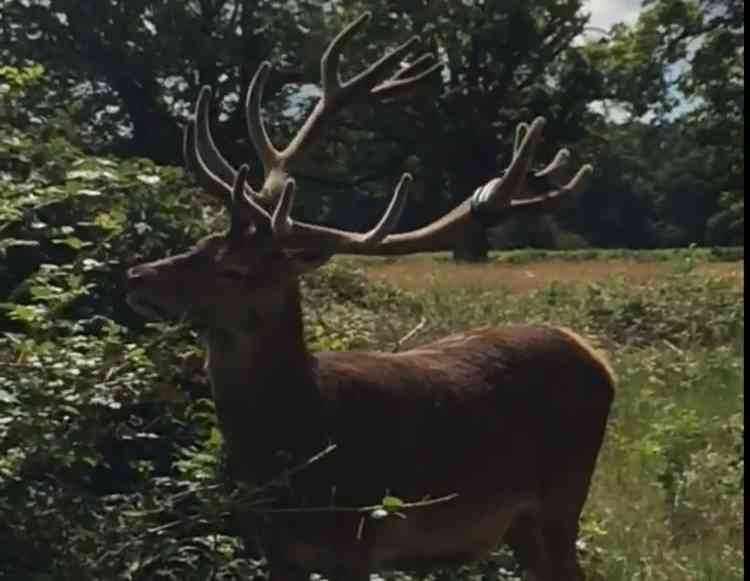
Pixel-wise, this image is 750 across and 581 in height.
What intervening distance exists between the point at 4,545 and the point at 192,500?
70cm

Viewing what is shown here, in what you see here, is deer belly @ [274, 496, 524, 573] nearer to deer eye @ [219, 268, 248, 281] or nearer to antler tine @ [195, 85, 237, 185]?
deer eye @ [219, 268, 248, 281]

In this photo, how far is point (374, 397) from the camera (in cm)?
549

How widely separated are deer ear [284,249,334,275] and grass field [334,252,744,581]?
4.84 ft

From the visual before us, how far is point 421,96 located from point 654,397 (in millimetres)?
26728

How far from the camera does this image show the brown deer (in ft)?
16.9

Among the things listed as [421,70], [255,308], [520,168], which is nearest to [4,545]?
[255,308]

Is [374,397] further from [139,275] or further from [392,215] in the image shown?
[139,275]

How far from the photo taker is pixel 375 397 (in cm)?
549

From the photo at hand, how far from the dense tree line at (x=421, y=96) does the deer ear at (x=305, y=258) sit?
30627 mm

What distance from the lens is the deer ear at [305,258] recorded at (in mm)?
5363

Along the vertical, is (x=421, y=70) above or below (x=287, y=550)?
above

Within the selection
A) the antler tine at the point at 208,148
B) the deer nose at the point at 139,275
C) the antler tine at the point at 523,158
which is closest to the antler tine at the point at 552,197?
the antler tine at the point at 523,158

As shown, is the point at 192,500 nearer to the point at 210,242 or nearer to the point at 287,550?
the point at 287,550

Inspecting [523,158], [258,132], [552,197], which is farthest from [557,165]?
[258,132]
